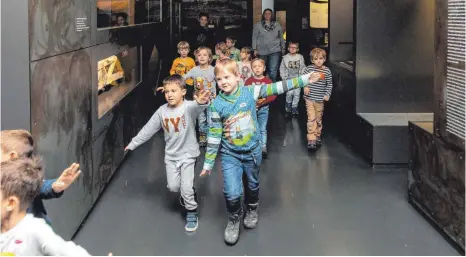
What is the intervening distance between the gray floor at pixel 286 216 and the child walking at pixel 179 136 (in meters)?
0.30

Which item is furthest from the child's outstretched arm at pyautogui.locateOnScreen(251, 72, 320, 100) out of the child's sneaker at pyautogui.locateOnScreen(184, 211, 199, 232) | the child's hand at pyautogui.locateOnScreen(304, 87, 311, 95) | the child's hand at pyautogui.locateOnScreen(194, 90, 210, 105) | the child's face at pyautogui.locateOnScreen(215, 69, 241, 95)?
the child's hand at pyautogui.locateOnScreen(304, 87, 311, 95)

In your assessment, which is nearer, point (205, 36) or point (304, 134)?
point (304, 134)

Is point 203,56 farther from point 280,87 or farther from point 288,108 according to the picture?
point 288,108

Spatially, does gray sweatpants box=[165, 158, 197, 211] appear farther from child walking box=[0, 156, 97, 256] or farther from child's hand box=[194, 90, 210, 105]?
child walking box=[0, 156, 97, 256]

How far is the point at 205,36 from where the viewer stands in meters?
11.9

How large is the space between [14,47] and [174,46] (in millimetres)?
11481

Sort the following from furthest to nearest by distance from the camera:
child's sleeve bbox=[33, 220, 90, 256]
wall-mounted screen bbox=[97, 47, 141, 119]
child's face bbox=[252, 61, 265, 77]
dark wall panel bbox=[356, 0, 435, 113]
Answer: dark wall panel bbox=[356, 0, 435, 113], child's face bbox=[252, 61, 265, 77], wall-mounted screen bbox=[97, 47, 141, 119], child's sleeve bbox=[33, 220, 90, 256]

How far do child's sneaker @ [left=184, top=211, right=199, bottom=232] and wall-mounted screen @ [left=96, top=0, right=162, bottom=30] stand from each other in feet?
6.63

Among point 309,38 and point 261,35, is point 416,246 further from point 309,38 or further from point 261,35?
point 309,38

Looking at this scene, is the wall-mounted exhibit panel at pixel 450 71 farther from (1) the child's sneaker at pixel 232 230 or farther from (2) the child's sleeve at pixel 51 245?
(2) the child's sleeve at pixel 51 245

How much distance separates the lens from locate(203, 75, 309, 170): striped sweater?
451 cm

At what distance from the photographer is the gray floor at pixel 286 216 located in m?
4.36

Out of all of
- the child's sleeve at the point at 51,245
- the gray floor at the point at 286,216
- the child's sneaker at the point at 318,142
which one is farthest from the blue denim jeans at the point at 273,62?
the child's sleeve at the point at 51,245

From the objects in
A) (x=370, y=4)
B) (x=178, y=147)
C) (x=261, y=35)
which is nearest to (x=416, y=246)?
(x=178, y=147)
